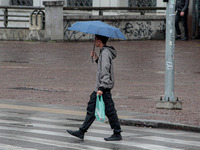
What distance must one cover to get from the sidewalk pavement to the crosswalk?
26.5 inches

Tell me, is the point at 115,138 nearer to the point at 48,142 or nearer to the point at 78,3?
the point at 48,142

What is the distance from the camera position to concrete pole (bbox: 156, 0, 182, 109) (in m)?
12.1

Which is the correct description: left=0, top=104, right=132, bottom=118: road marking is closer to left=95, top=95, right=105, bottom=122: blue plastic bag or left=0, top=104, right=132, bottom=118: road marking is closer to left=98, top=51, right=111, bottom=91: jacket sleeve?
left=95, top=95, right=105, bottom=122: blue plastic bag

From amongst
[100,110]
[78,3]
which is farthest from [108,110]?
[78,3]

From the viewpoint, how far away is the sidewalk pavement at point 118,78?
11852 mm

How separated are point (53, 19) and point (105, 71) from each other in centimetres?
2289

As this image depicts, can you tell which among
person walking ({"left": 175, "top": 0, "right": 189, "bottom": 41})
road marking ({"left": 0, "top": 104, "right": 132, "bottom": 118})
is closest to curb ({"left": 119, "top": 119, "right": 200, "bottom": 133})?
road marking ({"left": 0, "top": 104, "right": 132, "bottom": 118})

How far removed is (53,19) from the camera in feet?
103

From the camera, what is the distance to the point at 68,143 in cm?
858

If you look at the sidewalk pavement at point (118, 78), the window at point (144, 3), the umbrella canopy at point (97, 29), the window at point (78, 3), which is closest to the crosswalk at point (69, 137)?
the sidewalk pavement at point (118, 78)

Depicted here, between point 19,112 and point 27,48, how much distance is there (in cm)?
1638

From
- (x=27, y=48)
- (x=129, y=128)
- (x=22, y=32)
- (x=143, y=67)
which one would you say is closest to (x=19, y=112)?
(x=129, y=128)

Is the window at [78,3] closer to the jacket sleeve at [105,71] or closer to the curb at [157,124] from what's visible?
the curb at [157,124]

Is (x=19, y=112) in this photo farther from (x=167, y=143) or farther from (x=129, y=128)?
(x=167, y=143)
